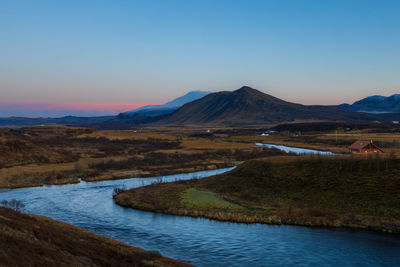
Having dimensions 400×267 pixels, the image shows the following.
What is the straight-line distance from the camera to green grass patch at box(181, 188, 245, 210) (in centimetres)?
4750

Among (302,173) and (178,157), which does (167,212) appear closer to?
(302,173)

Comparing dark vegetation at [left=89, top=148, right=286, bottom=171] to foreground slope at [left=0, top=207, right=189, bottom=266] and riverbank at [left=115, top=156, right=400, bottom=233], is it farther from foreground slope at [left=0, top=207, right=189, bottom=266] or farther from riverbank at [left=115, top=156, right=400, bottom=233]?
foreground slope at [left=0, top=207, right=189, bottom=266]

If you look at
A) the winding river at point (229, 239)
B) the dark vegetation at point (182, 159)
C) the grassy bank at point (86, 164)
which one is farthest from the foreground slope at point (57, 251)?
the dark vegetation at point (182, 159)

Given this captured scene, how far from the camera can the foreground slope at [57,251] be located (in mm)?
18406

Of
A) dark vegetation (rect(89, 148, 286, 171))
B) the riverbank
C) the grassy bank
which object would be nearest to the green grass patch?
the riverbank

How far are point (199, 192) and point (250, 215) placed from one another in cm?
1569

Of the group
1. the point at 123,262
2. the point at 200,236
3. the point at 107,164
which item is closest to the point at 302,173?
the point at 200,236

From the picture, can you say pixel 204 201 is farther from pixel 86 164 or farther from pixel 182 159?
pixel 182 159

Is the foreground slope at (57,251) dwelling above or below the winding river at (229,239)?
above

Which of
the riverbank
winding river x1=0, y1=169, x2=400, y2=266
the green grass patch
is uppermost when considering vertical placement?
the riverbank

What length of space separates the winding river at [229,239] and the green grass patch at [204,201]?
506 cm

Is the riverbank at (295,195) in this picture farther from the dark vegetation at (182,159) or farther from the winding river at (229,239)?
the dark vegetation at (182,159)

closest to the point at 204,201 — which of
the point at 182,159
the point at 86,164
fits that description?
the point at 86,164

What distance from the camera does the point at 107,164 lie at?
298ft
